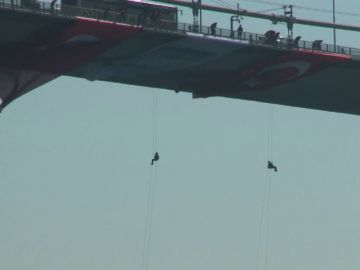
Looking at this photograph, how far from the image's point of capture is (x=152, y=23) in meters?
69.0

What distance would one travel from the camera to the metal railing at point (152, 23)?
212ft

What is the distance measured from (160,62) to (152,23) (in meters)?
5.67

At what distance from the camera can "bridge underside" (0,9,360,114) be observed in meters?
67.5

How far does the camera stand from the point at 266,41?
73500 mm

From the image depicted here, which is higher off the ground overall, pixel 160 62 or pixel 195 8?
pixel 195 8

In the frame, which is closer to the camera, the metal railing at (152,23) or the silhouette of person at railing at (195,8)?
the metal railing at (152,23)

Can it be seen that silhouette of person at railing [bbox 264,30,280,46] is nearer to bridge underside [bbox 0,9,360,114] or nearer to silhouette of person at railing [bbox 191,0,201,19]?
bridge underside [bbox 0,9,360,114]

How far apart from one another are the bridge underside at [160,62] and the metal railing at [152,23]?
0.31m

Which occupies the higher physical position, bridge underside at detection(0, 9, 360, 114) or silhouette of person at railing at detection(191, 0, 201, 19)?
silhouette of person at railing at detection(191, 0, 201, 19)

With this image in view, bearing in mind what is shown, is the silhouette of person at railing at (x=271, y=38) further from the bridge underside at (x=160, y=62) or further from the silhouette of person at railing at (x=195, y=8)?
the silhouette of person at railing at (x=195, y=8)

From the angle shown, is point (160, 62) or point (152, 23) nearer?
point (152, 23)

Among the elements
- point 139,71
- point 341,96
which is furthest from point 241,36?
point 341,96

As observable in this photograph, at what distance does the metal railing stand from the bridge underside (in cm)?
31

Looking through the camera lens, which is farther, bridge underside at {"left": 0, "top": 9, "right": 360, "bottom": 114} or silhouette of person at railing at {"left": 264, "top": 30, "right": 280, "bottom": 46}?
silhouette of person at railing at {"left": 264, "top": 30, "right": 280, "bottom": 46}
